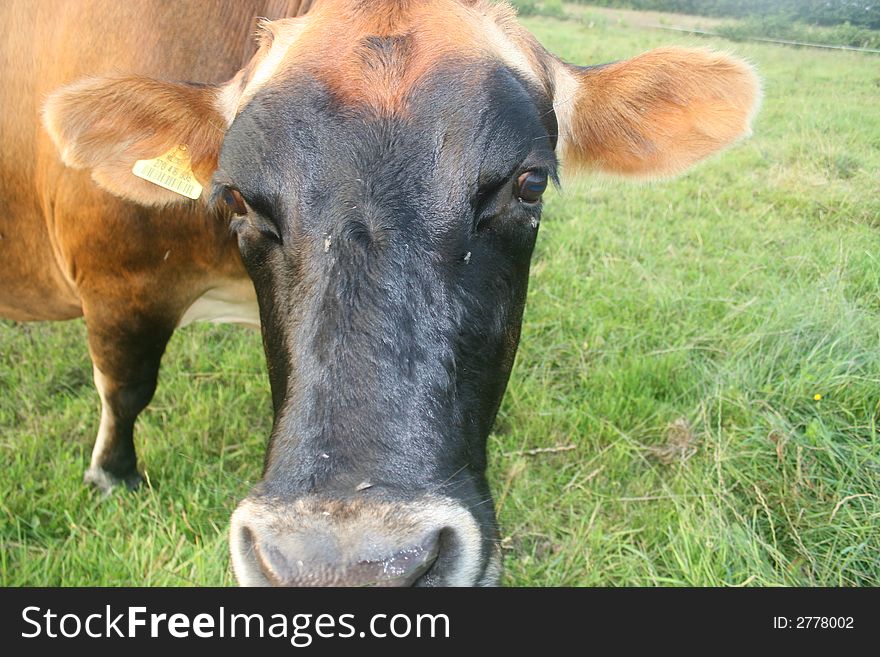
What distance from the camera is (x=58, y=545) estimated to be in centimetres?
333

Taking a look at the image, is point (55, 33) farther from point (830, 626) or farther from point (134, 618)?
point (830, 626)

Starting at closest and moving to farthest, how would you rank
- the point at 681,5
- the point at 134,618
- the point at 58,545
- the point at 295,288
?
the point at 295,288, the point at 134,618, the point at 58,545, the point at 681,5

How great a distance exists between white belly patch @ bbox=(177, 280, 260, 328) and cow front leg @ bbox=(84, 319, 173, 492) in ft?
0.69

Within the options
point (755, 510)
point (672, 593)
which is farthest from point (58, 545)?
point (755, 510)

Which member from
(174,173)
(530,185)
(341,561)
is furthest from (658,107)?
(341,561)

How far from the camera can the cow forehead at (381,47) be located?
2.10m

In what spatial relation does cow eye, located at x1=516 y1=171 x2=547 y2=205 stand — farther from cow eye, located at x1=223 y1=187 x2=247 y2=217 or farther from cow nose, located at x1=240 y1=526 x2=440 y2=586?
cow nose, located at x1=240 y1=526 x2=440 y2=586

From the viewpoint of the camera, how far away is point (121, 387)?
11.7ft

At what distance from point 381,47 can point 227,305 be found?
183 centimetres

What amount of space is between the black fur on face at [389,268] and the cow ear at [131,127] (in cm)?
56

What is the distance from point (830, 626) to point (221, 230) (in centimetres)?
259

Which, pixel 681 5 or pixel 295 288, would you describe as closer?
pixel 295 288

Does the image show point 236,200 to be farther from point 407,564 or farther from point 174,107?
point 407,564

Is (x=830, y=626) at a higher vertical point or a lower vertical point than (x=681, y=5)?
lower
